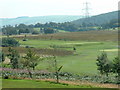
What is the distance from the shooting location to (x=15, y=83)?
89.2ft

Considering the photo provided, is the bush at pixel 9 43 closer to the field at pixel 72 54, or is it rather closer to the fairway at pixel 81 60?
the field at pixel 72 54

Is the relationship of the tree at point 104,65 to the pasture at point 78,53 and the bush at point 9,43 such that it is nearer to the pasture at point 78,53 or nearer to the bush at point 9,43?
the pasture at point 78,53

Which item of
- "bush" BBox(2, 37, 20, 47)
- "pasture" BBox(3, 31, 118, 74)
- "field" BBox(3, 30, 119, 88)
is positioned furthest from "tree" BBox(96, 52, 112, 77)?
"bush" BBox(2, 37, 20, 47)

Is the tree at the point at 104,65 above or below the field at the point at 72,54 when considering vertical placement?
above

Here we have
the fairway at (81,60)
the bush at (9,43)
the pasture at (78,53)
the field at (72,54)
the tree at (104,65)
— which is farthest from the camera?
the bush at (9,43)

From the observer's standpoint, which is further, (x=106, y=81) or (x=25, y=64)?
(x=25, y=64)

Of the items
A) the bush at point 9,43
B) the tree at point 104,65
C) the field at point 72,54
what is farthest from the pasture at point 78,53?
the tree at point 104,65

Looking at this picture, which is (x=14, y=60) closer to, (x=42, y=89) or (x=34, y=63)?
(x=34, y=63)

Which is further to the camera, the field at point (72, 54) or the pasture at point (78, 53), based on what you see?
the pasture at point (78, 53)

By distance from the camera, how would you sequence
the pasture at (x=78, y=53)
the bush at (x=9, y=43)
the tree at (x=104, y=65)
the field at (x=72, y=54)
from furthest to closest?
the bush at (x=9, y=43) < the pasture at (x=78, y=53) < the field at (x=72, y=54) < the tree at (x=104, y=65)

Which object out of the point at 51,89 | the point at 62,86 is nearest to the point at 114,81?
the point at 62,86

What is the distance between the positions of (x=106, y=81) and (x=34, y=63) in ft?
41.4

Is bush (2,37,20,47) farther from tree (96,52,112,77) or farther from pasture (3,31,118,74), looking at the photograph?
tree (96,52,112,77)

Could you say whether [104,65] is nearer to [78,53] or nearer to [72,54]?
[72,54]
